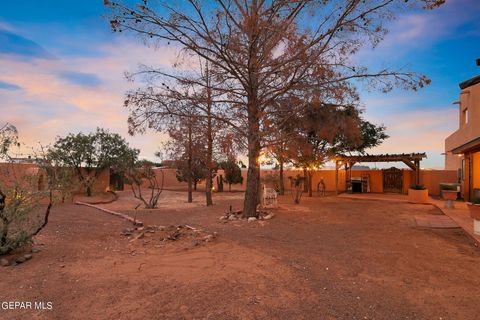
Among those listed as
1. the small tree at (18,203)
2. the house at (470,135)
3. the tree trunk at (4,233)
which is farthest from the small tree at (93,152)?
the house at (470,135)

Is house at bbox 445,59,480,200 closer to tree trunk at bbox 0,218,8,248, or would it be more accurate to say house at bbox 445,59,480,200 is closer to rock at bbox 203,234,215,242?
→ rock at bbox 203,234,215,242

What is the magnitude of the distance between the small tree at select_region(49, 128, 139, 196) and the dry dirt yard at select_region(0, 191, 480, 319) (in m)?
11.7

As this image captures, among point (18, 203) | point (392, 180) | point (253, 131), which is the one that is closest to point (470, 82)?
point (392, 180)

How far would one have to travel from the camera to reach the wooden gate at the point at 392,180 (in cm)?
1919

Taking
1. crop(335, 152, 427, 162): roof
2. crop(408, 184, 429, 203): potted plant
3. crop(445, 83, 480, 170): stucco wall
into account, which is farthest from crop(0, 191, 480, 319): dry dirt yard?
crop(335, 152, 427, 162): roof

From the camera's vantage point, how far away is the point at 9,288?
377cm

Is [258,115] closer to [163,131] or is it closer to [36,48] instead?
[163,131]

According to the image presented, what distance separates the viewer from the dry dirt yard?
128 inches

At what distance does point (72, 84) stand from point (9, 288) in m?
9.67

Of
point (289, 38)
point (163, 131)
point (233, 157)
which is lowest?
point (233, 157)

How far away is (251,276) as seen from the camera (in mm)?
4227

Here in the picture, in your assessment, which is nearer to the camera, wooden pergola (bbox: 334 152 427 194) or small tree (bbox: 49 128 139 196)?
wooden pergola (bbox: 334 152 427 194)

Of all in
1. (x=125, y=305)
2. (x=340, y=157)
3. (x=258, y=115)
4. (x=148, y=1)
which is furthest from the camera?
(x=340, y=157)

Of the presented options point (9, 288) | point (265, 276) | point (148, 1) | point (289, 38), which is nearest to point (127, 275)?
point (9, 288)
